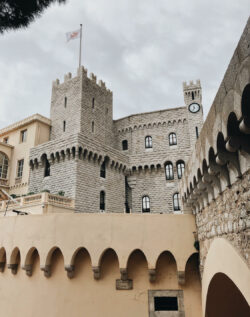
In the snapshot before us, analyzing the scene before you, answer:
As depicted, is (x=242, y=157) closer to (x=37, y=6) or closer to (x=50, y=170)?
(x=37, y=6)

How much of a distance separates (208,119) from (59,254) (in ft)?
17.1

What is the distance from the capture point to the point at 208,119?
3.68 meters

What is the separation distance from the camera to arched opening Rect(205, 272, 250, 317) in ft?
15.6

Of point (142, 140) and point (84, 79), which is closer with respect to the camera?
point (84, 79)

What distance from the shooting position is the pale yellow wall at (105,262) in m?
6.09

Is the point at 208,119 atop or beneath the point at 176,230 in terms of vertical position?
atop

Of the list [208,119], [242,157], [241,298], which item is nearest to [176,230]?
[241,298]

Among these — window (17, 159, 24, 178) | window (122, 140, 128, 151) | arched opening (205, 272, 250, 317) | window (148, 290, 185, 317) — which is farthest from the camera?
window (122, 140, 128, 151)

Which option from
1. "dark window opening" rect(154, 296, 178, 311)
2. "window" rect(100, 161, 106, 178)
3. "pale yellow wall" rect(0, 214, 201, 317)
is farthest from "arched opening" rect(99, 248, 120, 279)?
"window" rect(100, 161, 106, 178)

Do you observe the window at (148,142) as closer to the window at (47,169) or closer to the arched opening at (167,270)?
the window at (47,169)

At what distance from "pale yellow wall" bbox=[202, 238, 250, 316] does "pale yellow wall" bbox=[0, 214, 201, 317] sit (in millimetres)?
1647

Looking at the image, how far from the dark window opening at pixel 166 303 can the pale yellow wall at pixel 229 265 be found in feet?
5.98

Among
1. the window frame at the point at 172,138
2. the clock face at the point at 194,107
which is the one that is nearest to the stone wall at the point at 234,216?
the window frame at the point at 172,138

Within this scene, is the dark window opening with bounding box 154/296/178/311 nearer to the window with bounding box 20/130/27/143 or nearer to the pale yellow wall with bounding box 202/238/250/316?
the pale yellow wall with bounding box 202/238/250/316
